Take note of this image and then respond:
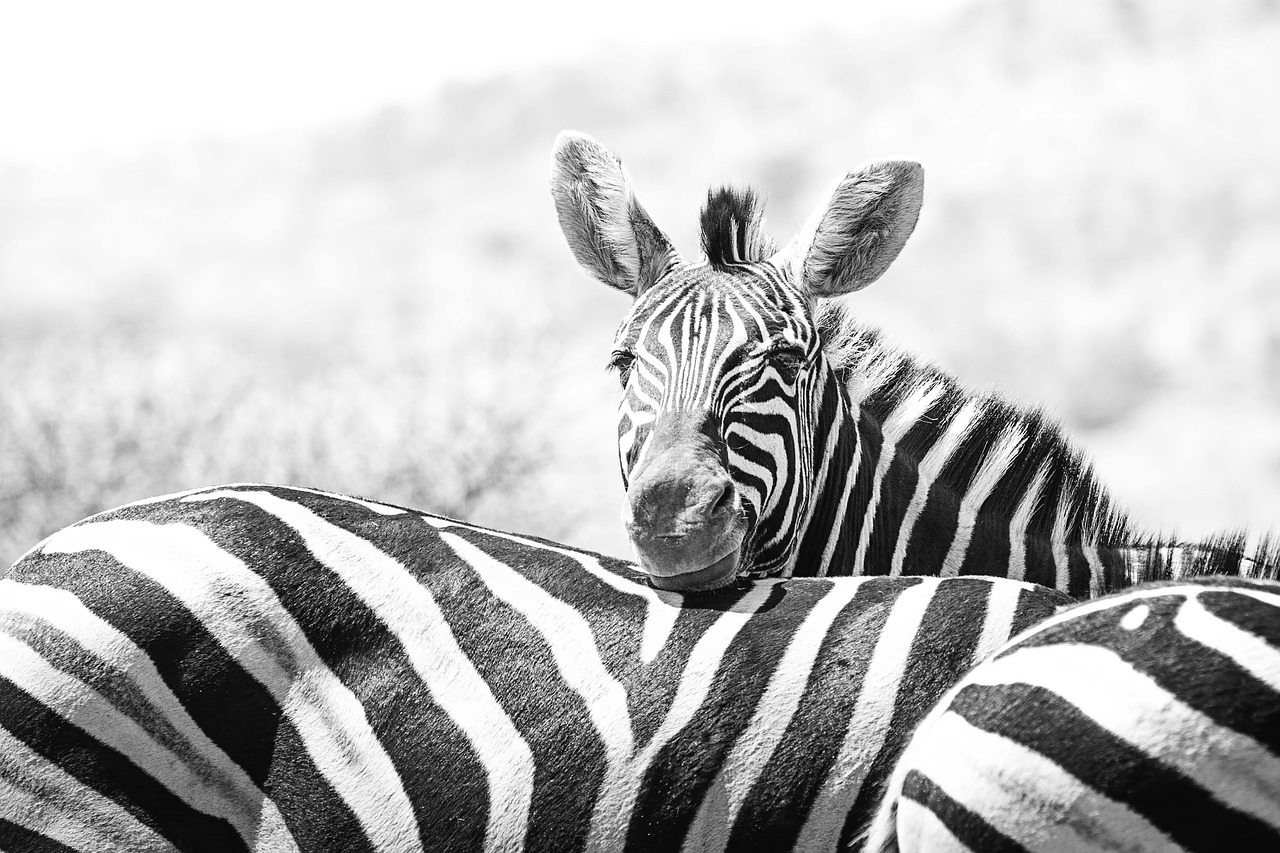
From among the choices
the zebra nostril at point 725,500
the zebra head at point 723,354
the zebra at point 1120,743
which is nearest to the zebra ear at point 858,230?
the zebra head at point 723,354

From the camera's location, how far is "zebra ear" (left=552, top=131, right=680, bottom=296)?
503 centimetres

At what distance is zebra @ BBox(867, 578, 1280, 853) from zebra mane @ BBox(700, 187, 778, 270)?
2794 millimetres

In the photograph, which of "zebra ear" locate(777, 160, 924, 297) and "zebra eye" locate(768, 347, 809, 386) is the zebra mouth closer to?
"zebra eye" locate(768, 347, 809, 386)

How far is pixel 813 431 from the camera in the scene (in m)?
4.44

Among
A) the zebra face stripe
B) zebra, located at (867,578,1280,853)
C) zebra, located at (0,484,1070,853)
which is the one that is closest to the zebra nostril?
the zebra face stripe

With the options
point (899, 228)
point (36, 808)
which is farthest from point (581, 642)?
point (899, 228)

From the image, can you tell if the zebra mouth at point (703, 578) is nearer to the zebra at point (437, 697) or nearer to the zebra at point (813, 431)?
the zebra at point (813, 431)

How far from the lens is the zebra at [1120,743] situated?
216 centimetres

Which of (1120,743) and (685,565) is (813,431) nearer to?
(685,565)

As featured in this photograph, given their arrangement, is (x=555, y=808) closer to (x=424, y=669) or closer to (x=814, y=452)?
(x=424, y=669)

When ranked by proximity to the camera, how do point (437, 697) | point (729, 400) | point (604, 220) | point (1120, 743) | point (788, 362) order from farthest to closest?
point (604, 220)
point (788, 362)
point (729, 400)
point (437, 697)
point (1120, 743)

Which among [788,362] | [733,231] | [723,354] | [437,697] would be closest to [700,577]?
[437,697]

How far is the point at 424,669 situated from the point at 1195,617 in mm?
1795

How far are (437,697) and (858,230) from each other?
9.95 ft
